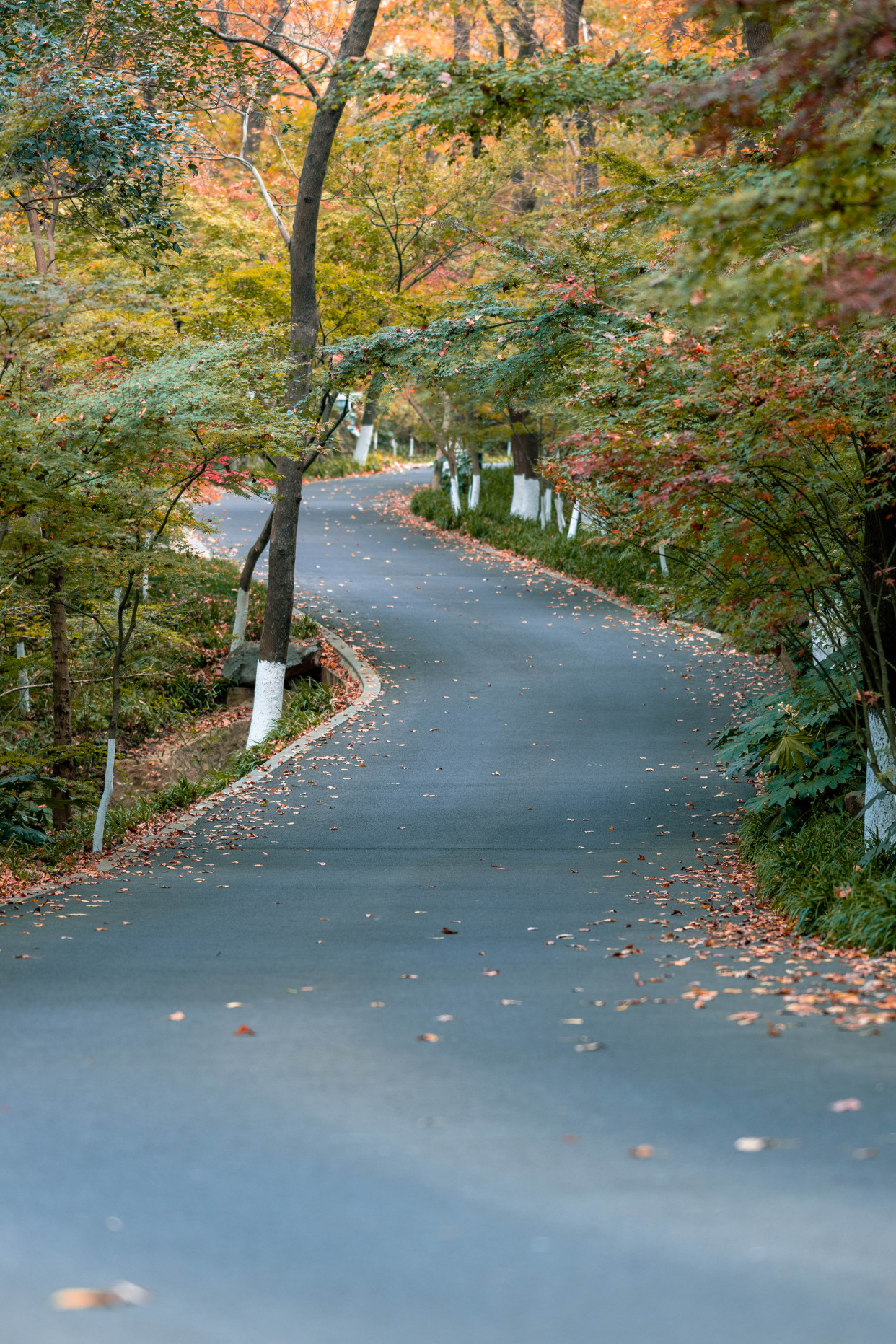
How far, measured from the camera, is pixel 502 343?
470 inches

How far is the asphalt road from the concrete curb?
6.18ft

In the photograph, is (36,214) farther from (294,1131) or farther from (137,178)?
(294,1131)

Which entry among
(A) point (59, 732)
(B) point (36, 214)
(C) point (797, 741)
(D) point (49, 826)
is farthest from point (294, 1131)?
(B) point (36, 214)

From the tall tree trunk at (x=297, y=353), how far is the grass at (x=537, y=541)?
5.41 metres

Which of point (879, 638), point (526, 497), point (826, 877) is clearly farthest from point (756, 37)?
point (526, 497)

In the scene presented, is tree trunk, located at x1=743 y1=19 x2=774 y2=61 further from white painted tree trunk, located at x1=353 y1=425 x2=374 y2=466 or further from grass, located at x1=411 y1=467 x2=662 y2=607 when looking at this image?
white painted tree trunk, located at x1=353 y1=425 x2=374 y2=466

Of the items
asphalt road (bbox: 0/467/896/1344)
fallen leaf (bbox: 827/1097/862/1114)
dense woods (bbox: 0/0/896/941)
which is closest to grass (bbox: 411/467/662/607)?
dense woods (bbox: 0/0/896/941)

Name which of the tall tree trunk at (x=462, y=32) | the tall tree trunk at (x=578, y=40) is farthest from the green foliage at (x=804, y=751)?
the tall tree trunk at (x=462, y=32)

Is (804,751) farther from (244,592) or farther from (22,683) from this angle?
(244,592)

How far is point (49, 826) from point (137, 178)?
6382 millimetres

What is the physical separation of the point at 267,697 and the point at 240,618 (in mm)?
3817

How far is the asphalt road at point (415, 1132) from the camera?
2.56 meters

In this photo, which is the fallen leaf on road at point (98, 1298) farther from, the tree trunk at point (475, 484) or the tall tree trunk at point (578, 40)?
the tree trunk at point (475, 484)

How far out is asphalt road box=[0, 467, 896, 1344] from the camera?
2.56 metres
